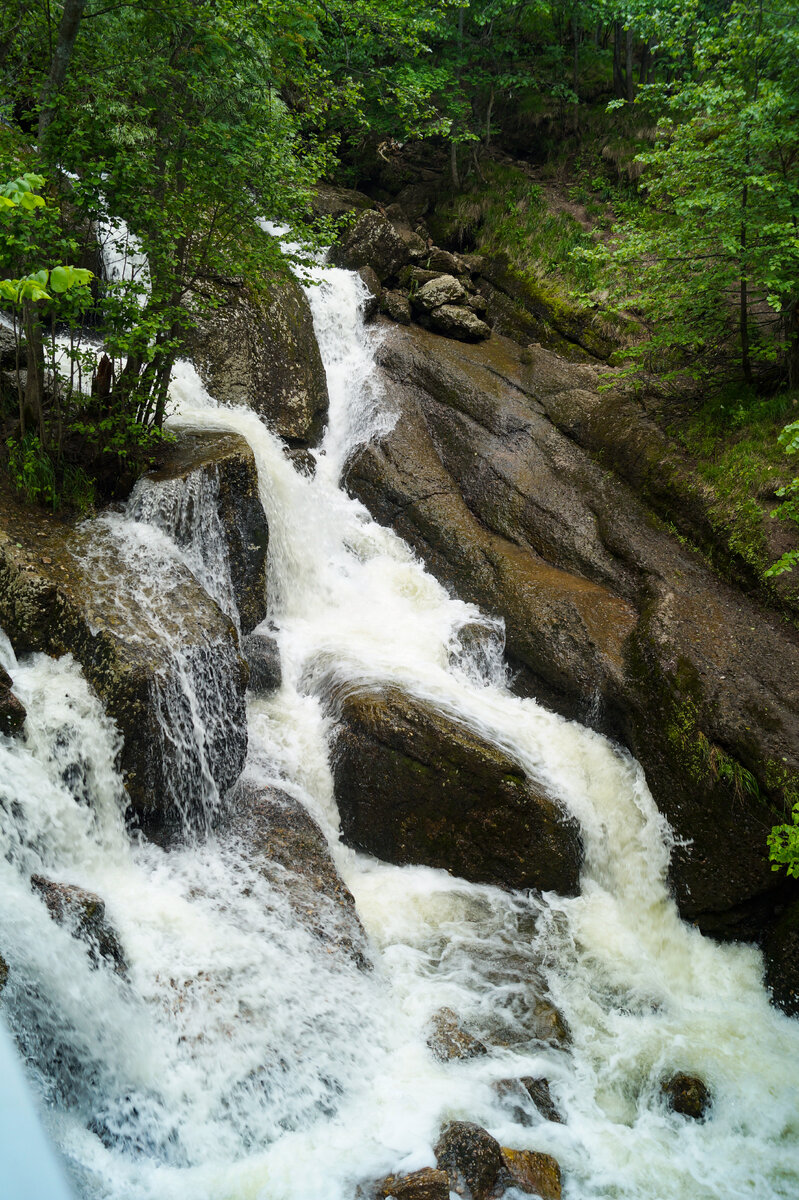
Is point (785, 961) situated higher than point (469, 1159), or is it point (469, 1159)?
point (785, 961)

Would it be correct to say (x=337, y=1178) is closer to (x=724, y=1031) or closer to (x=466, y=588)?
(x=724, y=1031)

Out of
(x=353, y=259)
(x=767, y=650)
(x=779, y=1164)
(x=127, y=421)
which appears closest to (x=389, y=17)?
(x=127, y=421)

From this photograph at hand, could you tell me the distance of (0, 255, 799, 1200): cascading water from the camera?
13.5ft

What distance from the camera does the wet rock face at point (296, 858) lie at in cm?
566

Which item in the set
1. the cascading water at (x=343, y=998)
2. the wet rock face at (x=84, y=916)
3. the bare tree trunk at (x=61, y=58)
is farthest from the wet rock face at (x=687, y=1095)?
the bare tree trunk at (x=61, y=58)

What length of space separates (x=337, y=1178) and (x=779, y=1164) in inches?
124

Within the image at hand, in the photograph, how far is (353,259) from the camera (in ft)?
46.7

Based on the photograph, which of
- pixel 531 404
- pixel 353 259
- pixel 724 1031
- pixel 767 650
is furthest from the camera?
pixel 353 259

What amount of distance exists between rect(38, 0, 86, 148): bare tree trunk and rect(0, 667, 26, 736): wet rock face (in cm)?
464

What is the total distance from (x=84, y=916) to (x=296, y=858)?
2.04 metres

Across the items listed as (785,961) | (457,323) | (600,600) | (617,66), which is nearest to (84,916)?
(785,961)

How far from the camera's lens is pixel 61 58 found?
6051 millimetres

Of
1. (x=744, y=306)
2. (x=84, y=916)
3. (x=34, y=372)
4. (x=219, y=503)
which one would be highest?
(x=744, y=306)

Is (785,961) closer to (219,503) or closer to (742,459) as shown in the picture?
(742,459)
